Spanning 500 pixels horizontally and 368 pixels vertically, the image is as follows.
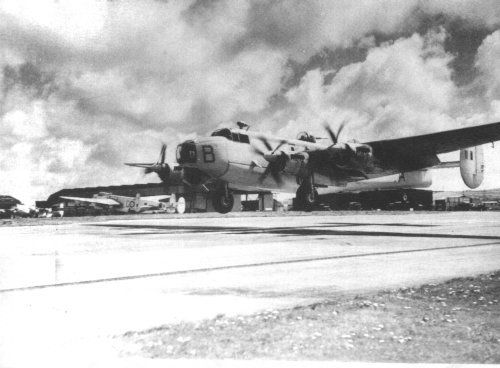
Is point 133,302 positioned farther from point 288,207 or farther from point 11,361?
point 288,207

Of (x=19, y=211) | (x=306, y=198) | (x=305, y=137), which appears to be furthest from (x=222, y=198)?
(x=19, y=211)

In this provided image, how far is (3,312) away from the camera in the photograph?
6.41 metres

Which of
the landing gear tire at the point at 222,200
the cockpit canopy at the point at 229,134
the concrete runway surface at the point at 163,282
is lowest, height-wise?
the concrete runway surface at the point at 163,282

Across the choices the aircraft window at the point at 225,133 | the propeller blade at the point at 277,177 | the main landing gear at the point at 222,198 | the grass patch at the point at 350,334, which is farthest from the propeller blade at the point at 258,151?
the grass patch at the point at 350,334

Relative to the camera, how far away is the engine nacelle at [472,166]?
95.1ft

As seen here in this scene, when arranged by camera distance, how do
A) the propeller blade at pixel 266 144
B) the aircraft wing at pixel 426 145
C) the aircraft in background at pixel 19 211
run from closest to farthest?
the aircraft wing at pixel 426 145 → the propeller blade at pixel 266 144 → the aircraft in background at pixel 19 211

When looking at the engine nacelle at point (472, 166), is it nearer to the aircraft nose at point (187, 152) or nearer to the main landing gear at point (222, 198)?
the main landing gear at point (222, 198)

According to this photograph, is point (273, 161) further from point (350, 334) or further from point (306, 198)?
point (350, 334)

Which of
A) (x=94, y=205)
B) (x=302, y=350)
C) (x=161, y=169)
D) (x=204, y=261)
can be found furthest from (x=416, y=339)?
(x=94, y=205)

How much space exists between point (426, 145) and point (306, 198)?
7874 mm

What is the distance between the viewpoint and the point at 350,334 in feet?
17.3

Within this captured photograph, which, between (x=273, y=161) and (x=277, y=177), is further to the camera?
(x=277, y=177)

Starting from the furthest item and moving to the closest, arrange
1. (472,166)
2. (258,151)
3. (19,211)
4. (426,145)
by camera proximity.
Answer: (19,211), (472,166), (258,151), (426,145)

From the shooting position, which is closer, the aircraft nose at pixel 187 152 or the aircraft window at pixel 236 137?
the aircraft nose at pixel 187 152
